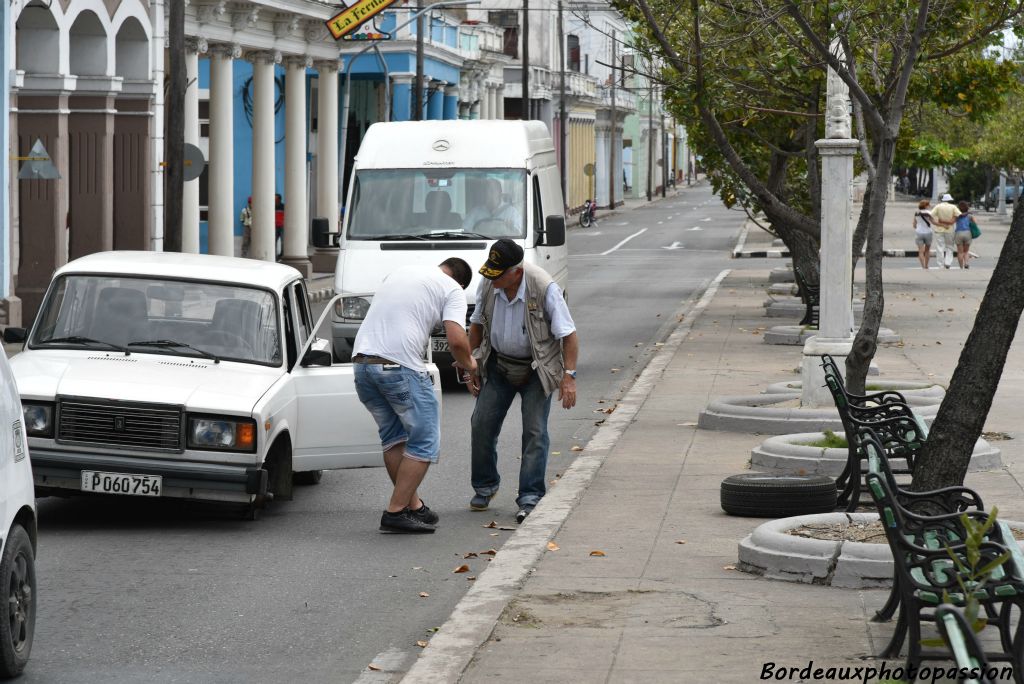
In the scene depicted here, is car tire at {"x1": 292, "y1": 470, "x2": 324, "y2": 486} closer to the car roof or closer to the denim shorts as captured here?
the car roof

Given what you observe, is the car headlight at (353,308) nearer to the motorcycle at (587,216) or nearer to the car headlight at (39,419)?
the car headlight at (39,419)

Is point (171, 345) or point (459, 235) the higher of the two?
point (459, 235)

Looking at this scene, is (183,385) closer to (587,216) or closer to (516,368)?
(516,368)

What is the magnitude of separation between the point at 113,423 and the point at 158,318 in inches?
49.2

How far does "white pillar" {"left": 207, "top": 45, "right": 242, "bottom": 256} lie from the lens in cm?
3584

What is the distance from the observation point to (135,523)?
408 inches

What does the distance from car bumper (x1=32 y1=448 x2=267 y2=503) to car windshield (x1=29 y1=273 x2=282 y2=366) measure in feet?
3.55

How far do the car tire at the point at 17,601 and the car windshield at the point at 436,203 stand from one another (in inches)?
482

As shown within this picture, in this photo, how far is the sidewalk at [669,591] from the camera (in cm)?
674

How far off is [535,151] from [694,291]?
650 inches

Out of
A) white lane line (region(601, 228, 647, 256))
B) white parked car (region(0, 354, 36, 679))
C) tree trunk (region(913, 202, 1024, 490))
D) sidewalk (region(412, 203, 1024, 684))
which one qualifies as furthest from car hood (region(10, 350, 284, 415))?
white lane line (region(601, 228, 647, 256))

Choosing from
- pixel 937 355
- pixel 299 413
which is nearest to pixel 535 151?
pixel 937 355

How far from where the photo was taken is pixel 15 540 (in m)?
6.81

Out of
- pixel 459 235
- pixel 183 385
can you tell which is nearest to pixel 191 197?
pixel 459 235
